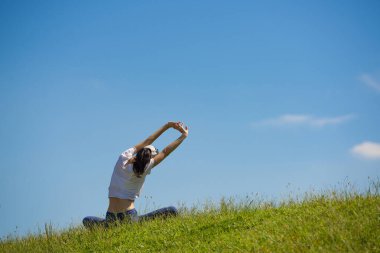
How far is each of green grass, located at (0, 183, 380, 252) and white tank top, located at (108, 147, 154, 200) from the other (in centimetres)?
70

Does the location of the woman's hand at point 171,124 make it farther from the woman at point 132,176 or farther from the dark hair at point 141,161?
the dark hair at point 141,161

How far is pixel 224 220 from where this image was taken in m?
9.60

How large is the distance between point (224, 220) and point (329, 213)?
2.21 metres

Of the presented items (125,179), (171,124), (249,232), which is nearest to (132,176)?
(125,179)

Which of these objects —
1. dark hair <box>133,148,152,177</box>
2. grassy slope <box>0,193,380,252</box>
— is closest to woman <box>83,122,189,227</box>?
dark hair <box>133,148,152,177</box>

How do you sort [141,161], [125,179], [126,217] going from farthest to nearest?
1. [126,217]
2. [125,179]
3. [141,161]

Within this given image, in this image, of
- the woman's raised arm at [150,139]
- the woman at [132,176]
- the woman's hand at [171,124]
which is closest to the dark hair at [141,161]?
the woman at [132,176]

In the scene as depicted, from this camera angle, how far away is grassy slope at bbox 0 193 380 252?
7160mm

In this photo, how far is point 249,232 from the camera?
27.2 feet

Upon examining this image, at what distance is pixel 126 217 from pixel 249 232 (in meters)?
3.44

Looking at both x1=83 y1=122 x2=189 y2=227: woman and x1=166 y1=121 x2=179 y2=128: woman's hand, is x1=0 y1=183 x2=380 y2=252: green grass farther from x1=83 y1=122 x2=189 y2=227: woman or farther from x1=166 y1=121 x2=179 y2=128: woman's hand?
x1=166 y1=121 x2=179 y2=128: woman's hand

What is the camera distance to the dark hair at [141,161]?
33.7 feet

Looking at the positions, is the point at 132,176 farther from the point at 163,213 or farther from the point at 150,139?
the point at 163,213

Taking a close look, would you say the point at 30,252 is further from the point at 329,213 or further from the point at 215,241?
the point at 329,213
